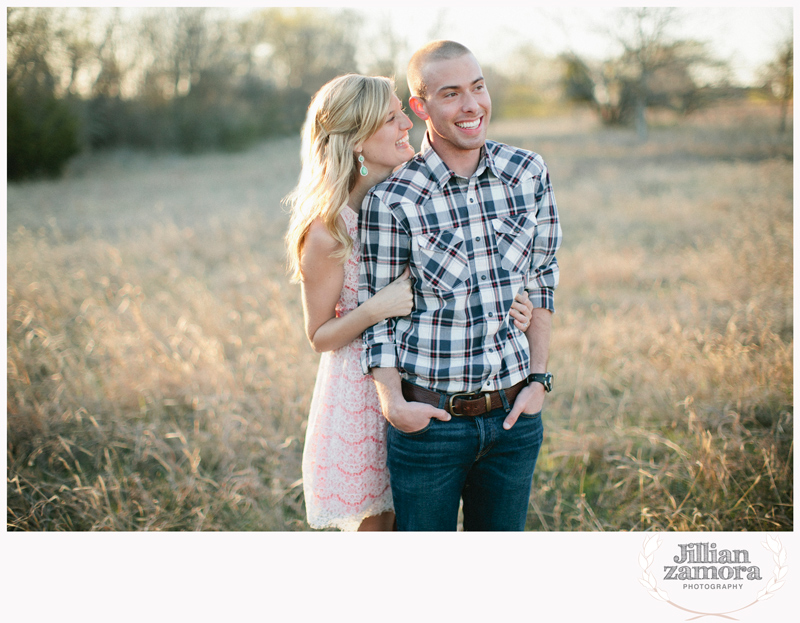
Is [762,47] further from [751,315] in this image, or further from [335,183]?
[335,183]

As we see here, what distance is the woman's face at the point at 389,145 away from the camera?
1.80m

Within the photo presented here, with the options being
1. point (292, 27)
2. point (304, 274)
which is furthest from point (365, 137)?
point (292, 27)

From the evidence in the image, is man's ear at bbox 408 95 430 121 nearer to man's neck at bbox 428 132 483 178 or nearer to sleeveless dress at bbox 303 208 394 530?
man's neck at bbox 428 132 483 178

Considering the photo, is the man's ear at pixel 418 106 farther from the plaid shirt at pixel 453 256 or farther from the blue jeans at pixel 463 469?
the blue jeans at pixel 463 469

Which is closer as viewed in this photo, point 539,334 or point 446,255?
point 446,255

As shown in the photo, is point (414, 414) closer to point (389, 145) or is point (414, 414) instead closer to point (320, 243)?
point (320, 243)

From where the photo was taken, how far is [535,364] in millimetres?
1885

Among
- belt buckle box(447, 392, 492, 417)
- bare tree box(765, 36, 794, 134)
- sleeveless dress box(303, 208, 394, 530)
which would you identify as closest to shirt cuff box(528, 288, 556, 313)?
belt buckle box(447, 392, 492, 417)

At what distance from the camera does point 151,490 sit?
2.89 m

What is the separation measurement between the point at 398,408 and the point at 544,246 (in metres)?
0.74

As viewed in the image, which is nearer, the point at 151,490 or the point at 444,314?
the point at 444,314

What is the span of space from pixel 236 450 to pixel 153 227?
6.32 metres

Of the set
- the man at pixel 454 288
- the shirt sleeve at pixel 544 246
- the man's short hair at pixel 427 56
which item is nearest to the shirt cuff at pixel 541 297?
→ the shirt sleeve at pixel 544 246

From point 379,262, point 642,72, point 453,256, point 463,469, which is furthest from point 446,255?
point 642,72
